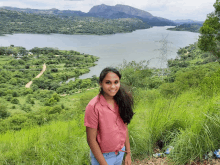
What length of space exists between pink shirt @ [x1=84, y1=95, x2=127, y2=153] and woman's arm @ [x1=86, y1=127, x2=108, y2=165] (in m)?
0.03

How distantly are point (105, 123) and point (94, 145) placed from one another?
14cm

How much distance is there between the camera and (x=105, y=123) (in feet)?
3.03

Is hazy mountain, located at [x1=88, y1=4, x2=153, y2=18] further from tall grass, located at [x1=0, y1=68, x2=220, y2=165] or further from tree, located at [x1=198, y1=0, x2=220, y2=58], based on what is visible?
tall grass, located at [x1=0, y1=68, x2=220, y2=165]

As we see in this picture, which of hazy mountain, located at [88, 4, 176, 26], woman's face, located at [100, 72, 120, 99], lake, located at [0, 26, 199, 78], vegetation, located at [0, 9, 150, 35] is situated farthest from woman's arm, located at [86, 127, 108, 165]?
hazy mountain, located at [88, 4, 176, 26]

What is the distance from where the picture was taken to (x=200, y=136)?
A: 4.74 ft

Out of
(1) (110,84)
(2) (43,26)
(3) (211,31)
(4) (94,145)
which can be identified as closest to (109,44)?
(3) (211,31)

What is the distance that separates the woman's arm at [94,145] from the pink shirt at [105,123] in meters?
0.03

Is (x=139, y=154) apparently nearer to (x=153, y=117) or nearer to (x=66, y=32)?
(x=153, y=117)

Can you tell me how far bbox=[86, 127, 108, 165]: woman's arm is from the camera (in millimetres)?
899

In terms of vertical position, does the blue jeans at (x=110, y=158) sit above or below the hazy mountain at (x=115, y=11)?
below

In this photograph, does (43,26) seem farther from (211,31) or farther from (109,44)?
(211,31)

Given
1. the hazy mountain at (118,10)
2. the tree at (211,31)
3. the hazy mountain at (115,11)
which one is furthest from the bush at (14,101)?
the hazy mountain at (118,10)

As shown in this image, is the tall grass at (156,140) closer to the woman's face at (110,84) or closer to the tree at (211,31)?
the woman's face at (110,84)

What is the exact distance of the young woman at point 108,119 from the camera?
0.90 metres
